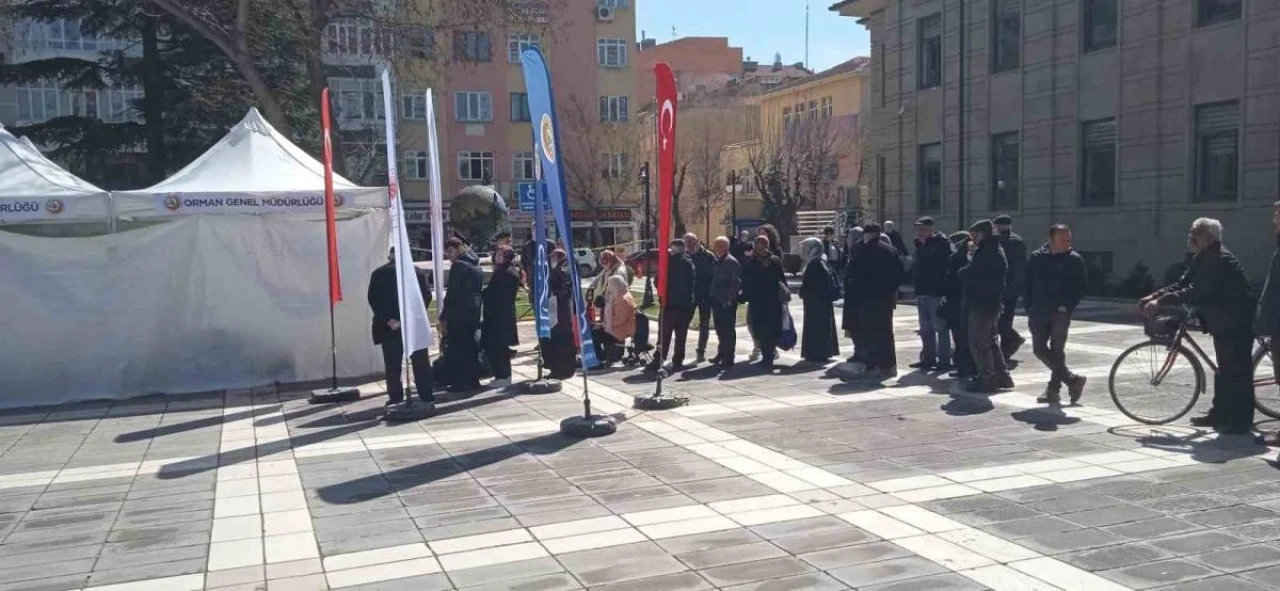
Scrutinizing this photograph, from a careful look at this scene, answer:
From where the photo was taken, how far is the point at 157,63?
27297 millimetres

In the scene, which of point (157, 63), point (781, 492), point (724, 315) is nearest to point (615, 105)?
point (157, 63)

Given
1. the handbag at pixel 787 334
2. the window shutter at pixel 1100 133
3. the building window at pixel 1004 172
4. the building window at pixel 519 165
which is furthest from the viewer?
the building window at pixel 519 165

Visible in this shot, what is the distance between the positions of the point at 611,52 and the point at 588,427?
49.4 m

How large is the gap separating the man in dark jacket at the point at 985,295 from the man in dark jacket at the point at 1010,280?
1.18 meters

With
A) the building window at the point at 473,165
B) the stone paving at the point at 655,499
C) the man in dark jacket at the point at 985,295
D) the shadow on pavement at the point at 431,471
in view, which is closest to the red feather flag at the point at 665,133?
the stone paving at the point at 655,499

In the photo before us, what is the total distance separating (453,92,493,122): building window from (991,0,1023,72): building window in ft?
99.4

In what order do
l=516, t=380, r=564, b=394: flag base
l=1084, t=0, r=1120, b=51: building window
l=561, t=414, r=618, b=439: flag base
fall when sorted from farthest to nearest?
l=1084, t=0, r=1120, b=51: building window → l=516, t=380, r=564, b=394: flag base → l=561, t=414, r=618, b=439: flag base

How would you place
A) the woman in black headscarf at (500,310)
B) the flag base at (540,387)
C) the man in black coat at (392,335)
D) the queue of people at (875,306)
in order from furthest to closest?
the woman in black headscarf at (500,310)
the flag base at (540,387)
the man in black coat at (392,335)
the queue of people at (875,306)

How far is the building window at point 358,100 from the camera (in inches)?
1791

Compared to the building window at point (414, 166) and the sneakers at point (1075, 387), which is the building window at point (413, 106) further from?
the sneakers at point (1075, 387)

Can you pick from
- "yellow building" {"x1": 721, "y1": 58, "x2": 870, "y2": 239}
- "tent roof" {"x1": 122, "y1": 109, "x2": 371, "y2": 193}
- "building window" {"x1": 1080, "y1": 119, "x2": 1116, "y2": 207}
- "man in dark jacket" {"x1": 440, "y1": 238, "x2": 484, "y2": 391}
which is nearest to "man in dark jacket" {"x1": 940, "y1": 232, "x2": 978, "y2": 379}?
"man in dark jacket" {"x1": 440, "y1": 238, "x2": 484, "y2": 391}

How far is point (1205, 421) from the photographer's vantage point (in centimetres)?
892

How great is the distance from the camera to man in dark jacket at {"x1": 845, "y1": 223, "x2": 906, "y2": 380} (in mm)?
12281

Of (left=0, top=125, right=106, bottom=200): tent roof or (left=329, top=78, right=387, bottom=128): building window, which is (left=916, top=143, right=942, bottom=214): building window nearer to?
(left=329, top=78, right=387, bottom=128): building window
